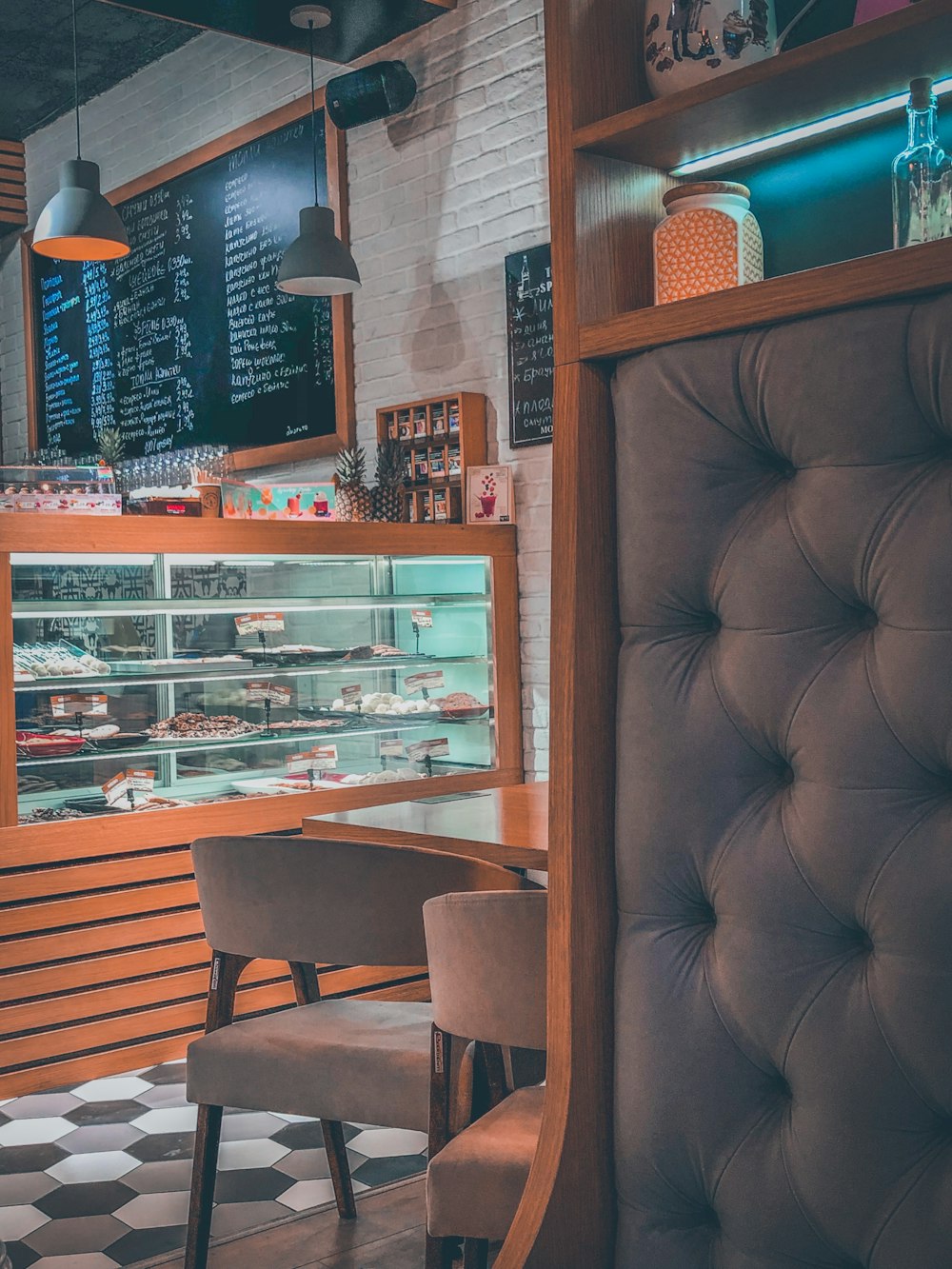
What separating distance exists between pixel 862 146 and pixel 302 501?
3.49 m

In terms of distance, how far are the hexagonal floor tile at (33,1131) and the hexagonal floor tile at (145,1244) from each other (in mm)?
677

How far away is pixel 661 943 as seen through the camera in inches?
52.3

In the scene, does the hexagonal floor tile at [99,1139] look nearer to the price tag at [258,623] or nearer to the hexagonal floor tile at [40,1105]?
the hexagonal floor tile at [40,1105]

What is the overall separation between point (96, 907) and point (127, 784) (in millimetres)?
391

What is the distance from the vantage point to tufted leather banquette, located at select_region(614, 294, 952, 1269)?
114 cm

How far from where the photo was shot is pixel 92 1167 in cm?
311

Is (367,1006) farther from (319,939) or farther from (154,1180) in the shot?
(154,1180)

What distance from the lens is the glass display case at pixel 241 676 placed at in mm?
3832

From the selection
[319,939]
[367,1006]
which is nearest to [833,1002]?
[319,939]

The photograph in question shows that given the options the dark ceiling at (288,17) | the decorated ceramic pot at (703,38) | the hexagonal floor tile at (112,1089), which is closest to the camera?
the decorated ceramic pot at (703,38)

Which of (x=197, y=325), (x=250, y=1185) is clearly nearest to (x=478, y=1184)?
(x=250, y=1185)

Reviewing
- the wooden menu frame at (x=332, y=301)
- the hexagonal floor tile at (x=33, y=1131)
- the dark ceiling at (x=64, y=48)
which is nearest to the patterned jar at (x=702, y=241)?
the hexagonal floor tile at (x=33, y=1131)

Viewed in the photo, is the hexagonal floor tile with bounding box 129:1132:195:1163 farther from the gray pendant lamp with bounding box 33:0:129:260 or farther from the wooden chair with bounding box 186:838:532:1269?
the gray pendant lamp with bounding box 33:0:129:260

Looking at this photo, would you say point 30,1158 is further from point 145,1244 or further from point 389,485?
point 389,485
